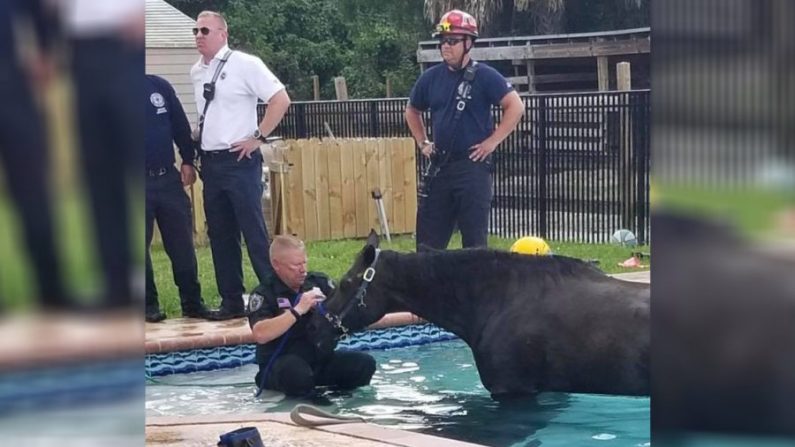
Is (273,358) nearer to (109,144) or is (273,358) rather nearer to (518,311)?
(518,311)

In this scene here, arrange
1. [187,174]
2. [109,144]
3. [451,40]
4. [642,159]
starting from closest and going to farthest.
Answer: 1. [109,144]
2. [451,40]
3. [187,174]
4. [642,159]

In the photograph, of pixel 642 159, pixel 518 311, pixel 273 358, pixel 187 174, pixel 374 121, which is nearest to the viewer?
pixel 518 311

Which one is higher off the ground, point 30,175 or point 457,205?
point 30,175

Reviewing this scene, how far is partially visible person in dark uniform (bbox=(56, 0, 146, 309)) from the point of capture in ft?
8.13

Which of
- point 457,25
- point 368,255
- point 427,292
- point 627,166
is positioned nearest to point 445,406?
point 427,292

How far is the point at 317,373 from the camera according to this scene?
7676 mm

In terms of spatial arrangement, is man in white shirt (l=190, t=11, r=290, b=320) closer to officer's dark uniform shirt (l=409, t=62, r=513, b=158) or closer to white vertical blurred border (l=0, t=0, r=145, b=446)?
officer's dark uniform shirt (l=409, t=62, r=513, b=158)

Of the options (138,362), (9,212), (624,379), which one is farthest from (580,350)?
(9,212)

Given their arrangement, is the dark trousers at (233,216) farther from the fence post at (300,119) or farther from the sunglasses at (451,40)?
the fence post at (300,119)

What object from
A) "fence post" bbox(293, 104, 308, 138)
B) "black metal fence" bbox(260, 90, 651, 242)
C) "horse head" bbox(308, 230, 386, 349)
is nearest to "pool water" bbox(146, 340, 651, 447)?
"horse head" bbox(308, 230, 386, 349)

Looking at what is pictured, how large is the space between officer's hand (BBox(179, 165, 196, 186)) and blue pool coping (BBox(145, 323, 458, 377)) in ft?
4.55

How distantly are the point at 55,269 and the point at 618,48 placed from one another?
22.9 meters

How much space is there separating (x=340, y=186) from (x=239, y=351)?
6978 millimetres

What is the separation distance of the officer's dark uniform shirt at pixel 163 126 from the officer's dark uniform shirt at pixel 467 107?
1.83 metres
